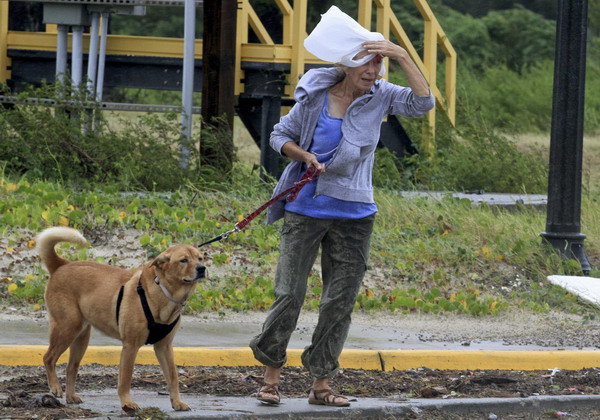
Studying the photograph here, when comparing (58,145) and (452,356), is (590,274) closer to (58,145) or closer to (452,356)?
(452,356)

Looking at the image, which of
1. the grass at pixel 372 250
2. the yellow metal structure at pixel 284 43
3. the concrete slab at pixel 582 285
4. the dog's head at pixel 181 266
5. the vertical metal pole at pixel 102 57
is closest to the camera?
the dog's head at pixel 181 266

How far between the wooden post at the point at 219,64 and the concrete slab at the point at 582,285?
3780 millimetres

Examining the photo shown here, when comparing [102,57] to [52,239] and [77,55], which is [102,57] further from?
[52,239]

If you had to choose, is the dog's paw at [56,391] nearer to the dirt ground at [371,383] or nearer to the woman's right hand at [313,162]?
the dirt ground at [371,383]

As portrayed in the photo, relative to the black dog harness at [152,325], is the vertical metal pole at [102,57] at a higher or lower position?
higher

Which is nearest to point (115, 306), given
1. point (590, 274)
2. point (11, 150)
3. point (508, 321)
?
point (508, 321)

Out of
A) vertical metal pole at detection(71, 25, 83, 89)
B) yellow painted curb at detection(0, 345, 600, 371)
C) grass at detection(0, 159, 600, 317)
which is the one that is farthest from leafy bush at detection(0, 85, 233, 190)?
yellow painted curb at detection(0, 345, 600, 371)

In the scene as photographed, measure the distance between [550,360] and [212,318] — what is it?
7.78ft

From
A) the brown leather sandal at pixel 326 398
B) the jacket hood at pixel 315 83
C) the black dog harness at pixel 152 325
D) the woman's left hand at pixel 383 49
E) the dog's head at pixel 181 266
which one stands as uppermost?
the woman's left hand at pixel 383 49

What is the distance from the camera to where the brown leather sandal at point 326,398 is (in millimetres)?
5730

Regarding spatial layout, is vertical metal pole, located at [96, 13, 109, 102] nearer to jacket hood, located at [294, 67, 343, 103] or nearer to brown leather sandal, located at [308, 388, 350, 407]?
jacket hood, located at [294, 67, 343, 103]

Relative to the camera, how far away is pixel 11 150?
36.4 feet

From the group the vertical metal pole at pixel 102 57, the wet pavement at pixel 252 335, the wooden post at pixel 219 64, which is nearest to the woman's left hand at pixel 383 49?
the wet pavement at pixel 252 335

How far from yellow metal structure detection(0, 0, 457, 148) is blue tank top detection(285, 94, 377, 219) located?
21.7 feet
